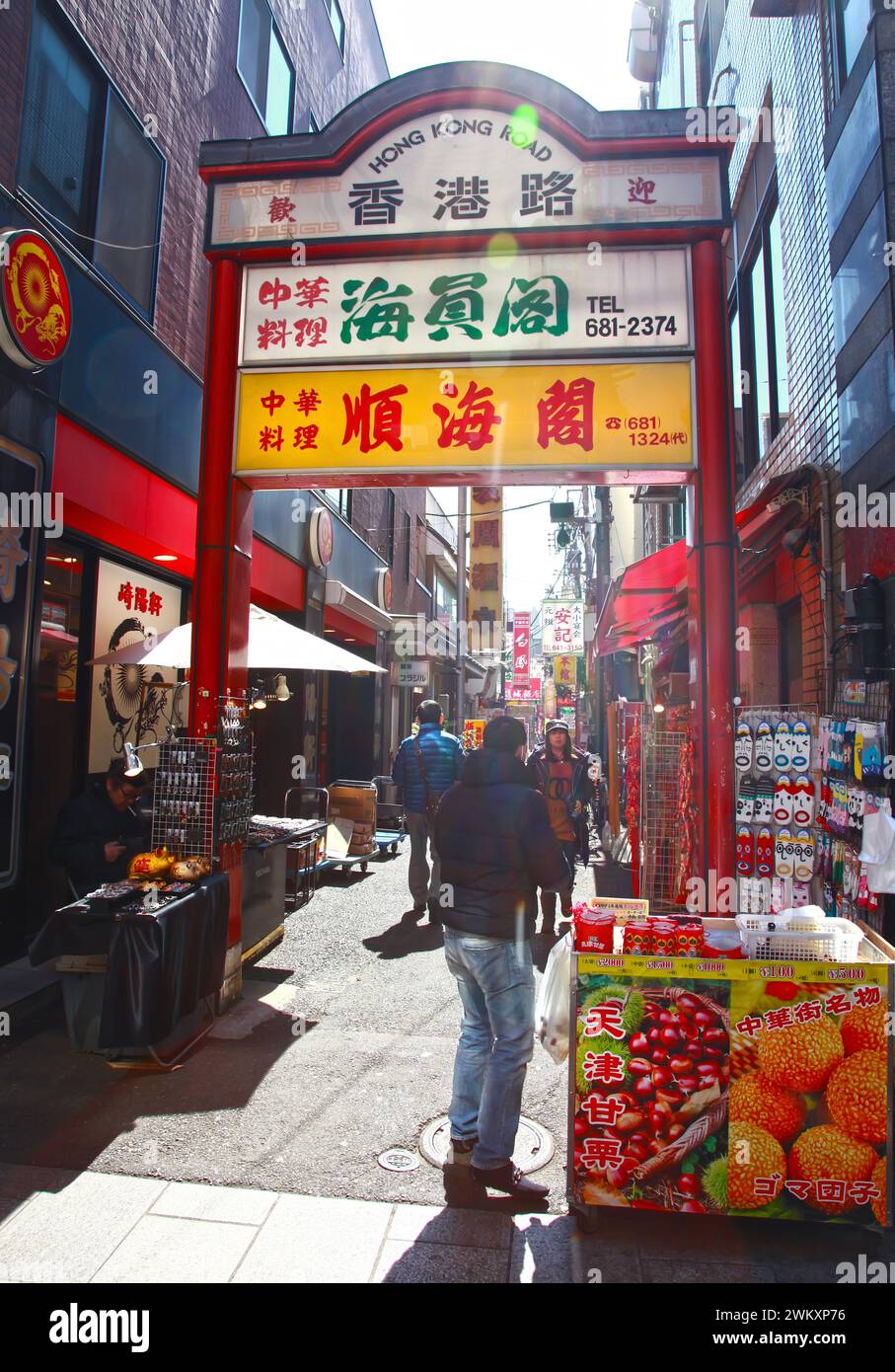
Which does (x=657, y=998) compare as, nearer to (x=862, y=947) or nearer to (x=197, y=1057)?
(x=862, y=947)

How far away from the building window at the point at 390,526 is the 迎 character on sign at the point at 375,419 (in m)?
14.7

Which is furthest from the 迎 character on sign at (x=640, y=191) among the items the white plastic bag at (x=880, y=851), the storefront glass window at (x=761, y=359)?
the white plastic bag at (x=880, y=851)

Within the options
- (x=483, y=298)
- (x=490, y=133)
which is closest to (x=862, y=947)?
(x=483, y=298)

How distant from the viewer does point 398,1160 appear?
12.5ft

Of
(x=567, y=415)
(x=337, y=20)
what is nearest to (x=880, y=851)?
Answer: (x=567, y=415)

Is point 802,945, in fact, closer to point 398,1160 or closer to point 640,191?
point 398,1160

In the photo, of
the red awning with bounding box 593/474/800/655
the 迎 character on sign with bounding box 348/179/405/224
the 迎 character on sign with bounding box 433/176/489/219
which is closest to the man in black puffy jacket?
the 迎 character on sign with bounding box 433/176/489/219

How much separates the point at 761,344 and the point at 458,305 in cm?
483

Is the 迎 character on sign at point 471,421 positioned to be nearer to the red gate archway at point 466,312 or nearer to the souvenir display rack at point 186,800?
the red gate archway at point 466,312

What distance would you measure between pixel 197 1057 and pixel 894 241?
654 cm

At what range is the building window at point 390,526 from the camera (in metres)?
20.3

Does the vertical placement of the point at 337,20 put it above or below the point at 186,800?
above

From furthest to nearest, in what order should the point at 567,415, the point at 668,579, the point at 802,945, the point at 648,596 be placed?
the point at 648,596 → the point at 668,579 → the point at 567,415 → the point at 802,945
